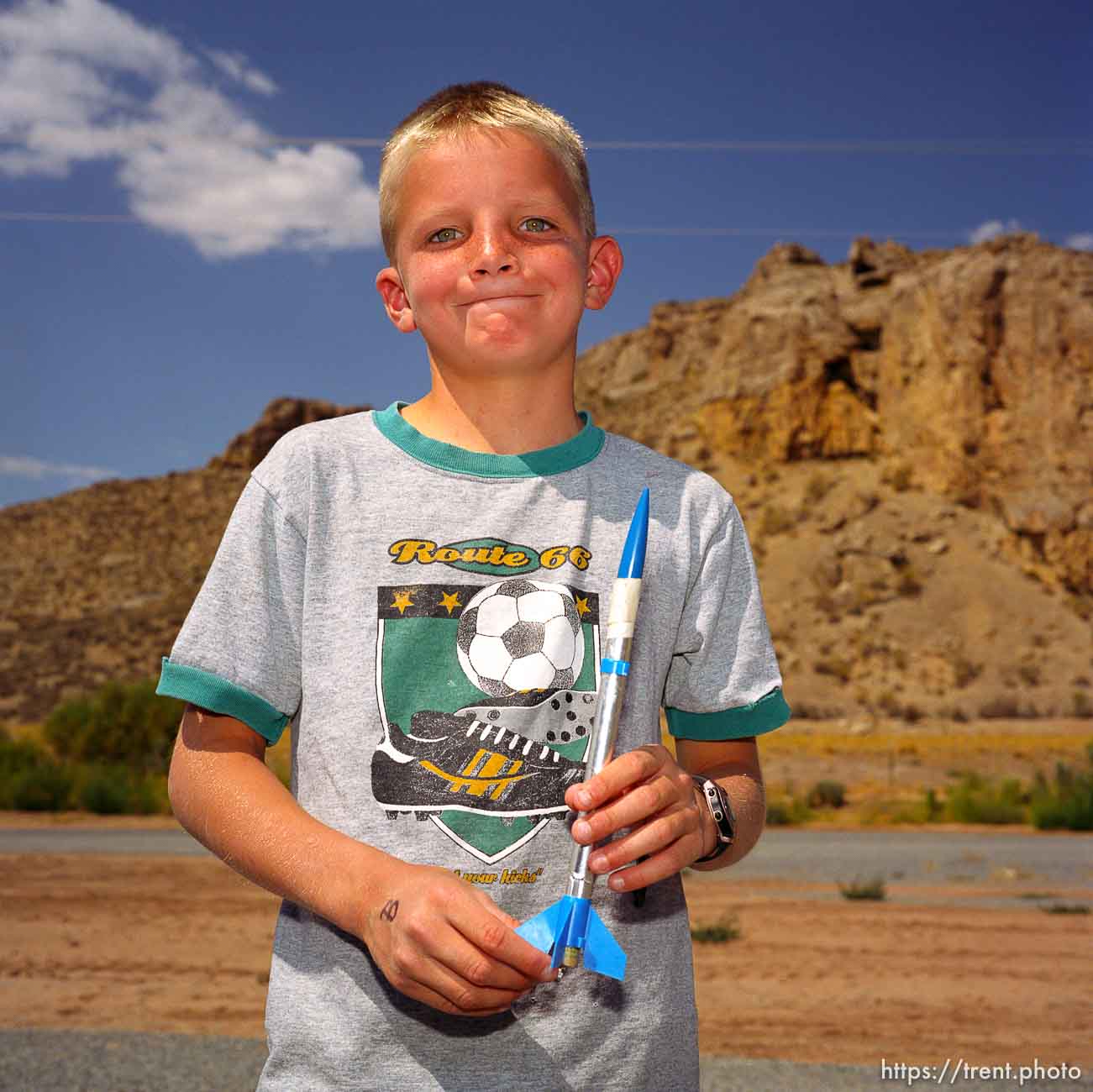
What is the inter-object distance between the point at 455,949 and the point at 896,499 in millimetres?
44266

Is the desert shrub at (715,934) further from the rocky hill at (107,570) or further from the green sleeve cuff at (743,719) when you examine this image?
the rocky hill at (107,570)

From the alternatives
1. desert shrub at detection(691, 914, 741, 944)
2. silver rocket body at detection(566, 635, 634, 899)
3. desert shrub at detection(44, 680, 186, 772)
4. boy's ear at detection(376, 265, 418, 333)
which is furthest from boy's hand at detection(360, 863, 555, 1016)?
desert shrub at detection(44, 680, 186, 772)

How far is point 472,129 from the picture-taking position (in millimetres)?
1732

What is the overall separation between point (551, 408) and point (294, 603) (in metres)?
0.50

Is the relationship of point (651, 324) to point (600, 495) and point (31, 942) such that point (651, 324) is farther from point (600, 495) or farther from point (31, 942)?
point (600, 495)

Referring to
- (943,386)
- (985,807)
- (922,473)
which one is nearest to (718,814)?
(985,807)

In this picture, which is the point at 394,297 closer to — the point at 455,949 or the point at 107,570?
the point at 455,949

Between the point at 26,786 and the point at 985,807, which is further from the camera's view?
the point at 26,786

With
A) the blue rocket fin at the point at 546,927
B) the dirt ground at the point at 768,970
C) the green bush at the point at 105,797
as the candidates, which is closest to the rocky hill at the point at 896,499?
the green bush at the point at 105,797

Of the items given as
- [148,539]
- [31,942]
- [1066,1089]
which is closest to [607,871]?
[1066,1089]

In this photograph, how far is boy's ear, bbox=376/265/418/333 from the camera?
1860mm

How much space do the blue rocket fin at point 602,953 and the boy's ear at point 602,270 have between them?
1.07 m

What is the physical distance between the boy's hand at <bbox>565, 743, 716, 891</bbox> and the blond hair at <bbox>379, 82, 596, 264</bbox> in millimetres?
917

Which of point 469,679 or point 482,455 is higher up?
point 482,455
